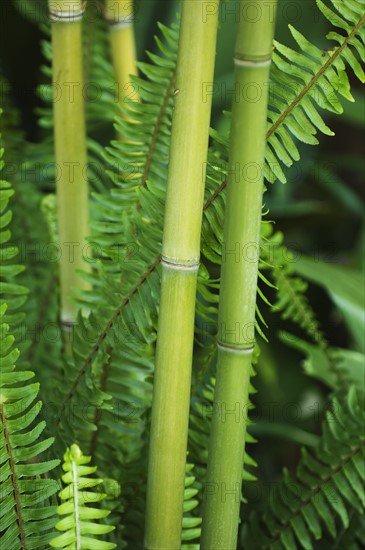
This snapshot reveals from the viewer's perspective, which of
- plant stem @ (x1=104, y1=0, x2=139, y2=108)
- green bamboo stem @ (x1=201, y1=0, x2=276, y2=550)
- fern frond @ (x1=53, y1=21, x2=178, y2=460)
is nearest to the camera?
green bamboo stem @ (x1=201, y1=0, x2=276, y2=550)

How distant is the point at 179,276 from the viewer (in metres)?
0.47

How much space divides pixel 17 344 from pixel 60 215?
117mm

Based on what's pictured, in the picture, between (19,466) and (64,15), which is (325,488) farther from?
(64,15)

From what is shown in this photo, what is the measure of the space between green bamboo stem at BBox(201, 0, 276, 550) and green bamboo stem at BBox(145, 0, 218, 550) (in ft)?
0.06

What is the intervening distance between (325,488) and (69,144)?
340 mm

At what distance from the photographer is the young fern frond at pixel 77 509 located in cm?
44

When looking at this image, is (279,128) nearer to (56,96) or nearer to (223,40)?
(56,96)

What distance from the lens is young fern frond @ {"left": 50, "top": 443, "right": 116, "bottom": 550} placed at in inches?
17.4

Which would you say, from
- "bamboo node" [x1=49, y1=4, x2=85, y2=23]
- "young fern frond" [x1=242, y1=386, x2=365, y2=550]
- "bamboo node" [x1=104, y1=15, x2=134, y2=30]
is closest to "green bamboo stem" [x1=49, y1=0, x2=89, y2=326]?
"bamboo node" [x1=49, y1=4, x2=85, y2=23]

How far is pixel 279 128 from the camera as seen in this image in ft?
1.65

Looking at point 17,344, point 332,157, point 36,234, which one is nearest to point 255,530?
point 17,344

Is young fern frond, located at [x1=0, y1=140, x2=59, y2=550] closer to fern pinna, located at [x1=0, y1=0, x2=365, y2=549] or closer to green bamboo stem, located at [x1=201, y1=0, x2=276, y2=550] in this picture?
fern pinna, located at [x1=0, y1=0, x2=365, y2=549]

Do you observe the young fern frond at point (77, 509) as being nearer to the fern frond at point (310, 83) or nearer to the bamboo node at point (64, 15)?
the fern frond at point (310, 83)

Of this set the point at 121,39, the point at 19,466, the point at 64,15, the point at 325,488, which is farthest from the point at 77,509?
the point at 121,39
